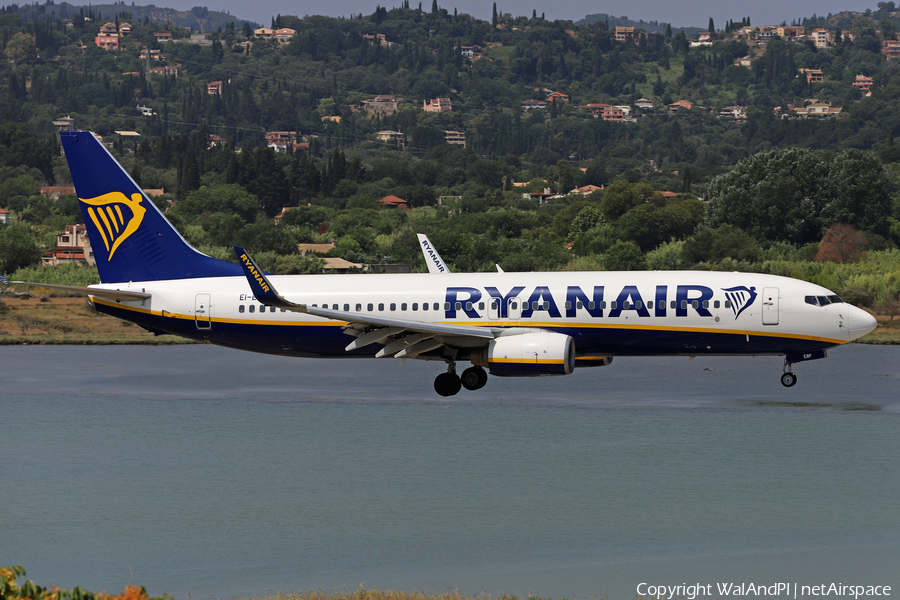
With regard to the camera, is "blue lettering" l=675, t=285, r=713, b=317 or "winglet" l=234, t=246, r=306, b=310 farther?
"blue lettering" l=675, t=285, r=713, b=317

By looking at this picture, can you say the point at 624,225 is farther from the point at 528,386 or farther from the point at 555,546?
the point at 555,546

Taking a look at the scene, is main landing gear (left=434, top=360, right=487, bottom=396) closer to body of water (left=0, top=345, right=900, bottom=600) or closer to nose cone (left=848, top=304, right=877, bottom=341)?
body of water (left=0, top=345, right=900, bottom=600)

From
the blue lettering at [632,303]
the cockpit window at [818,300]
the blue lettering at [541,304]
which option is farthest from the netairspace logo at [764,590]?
the cockpit window at [818,300]

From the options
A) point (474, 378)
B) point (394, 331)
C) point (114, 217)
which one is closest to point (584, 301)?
point (474, 378)

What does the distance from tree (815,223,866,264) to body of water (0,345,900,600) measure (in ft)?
295

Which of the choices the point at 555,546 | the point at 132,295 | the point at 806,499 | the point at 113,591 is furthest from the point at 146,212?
the point at 806,499

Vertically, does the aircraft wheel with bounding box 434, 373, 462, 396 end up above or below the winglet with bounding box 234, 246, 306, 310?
below

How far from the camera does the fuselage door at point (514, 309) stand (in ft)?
151

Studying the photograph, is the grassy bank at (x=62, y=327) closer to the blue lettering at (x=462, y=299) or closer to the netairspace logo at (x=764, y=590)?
the blue lettering at (x=462, y=299)

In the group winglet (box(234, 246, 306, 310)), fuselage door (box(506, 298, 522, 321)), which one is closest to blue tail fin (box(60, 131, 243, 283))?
winglet (box(234, 246, 306, 310))

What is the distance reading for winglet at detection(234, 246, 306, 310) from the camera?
41.3m

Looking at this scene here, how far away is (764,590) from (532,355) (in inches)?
519

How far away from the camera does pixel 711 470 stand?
48.3 m

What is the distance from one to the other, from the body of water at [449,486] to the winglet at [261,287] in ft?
26.0
